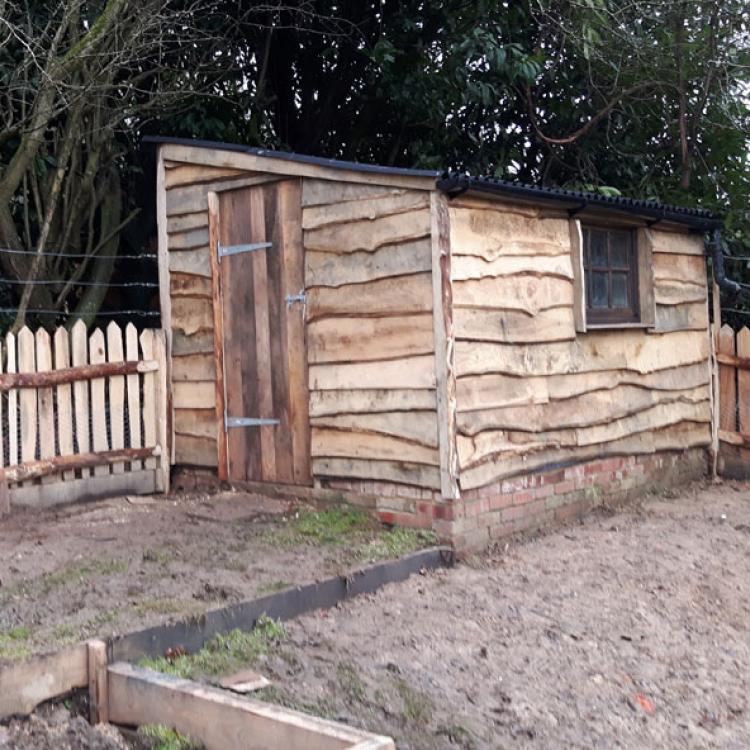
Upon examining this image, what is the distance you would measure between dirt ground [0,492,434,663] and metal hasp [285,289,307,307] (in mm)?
1531

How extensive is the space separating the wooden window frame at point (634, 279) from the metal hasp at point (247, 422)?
2.52 meters

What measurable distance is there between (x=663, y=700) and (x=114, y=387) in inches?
198

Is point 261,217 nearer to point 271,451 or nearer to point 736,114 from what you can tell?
point 271,451

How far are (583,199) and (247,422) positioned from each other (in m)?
3.14

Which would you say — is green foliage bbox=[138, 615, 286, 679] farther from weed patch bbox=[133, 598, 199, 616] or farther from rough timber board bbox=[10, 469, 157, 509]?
rough timber board bbox=[10, 469, 157, 509]

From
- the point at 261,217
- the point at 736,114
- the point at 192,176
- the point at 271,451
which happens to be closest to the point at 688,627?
the point at 271,451

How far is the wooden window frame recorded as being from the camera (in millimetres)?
7469

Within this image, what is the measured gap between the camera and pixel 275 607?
5137 mm

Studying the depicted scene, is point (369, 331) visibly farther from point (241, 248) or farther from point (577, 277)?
point (577, 277)

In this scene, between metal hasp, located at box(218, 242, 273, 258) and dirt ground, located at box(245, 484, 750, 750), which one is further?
metal hasp, located at box(218, 242, 273, 258)

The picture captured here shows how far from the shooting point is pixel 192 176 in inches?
317

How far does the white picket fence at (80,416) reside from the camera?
7.24 m

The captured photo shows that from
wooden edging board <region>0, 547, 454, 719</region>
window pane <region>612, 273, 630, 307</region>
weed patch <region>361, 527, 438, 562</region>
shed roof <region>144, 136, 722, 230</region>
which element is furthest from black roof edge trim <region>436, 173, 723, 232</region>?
wooden edging board <region>0, 547, 454, 719</region>

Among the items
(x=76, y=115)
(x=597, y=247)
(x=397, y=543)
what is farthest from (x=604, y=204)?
(x=76, y=115)
